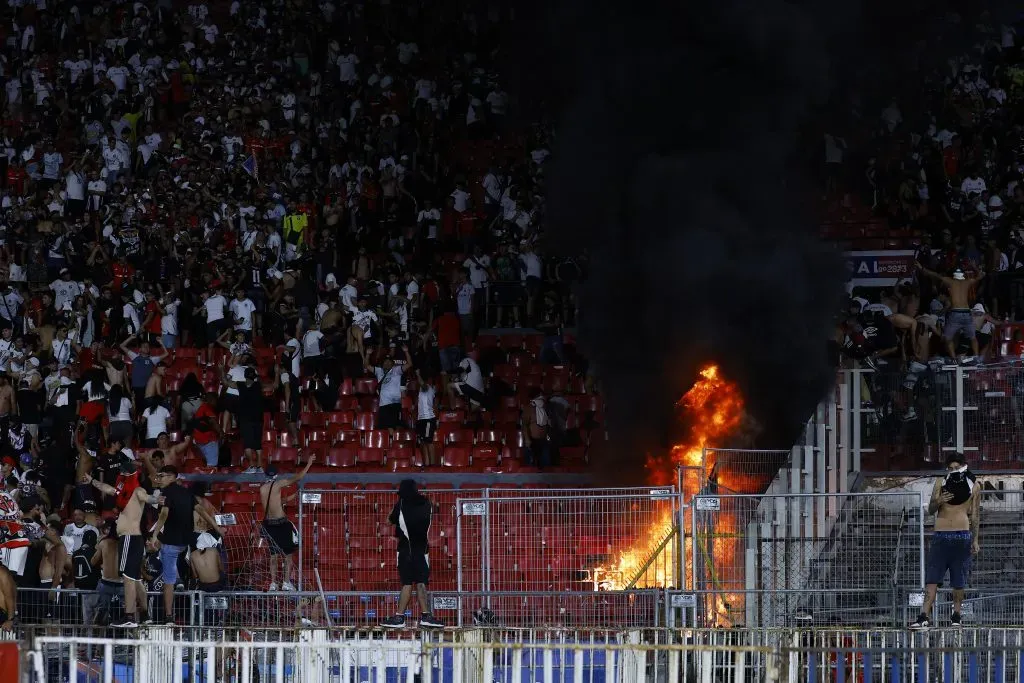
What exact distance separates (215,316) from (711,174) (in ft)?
21.3

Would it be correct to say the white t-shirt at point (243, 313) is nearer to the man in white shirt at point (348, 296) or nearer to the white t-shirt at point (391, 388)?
the man in white shirt at point (348, 296)

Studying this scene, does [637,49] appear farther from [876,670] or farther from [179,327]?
[876,670]

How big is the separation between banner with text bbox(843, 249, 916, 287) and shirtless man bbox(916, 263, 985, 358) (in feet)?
10.4

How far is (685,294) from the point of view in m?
22.3

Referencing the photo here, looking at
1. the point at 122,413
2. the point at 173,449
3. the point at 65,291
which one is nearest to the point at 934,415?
the point at 173,449

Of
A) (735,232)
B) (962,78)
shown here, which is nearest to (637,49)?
(735,232)

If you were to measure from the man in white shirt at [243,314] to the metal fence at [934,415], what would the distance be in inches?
321

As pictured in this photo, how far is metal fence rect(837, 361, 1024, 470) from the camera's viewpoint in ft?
56.2

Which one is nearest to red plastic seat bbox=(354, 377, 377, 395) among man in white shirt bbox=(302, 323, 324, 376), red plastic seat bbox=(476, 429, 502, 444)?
man in white shirt bbox=(302, 323, 324, 376)

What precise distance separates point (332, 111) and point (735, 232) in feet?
24.0

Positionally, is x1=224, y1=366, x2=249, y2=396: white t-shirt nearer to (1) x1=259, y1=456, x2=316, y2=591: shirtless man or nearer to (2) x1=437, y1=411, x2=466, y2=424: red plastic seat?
(2) x1=437, y1=411, x2=466, y2=424: red plastic seat

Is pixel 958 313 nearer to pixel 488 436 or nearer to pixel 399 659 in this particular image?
pixel 488 436

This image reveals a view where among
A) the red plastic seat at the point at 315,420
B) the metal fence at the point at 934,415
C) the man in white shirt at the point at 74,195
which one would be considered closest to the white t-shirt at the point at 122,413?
the red plastic seat at the point at 315,420

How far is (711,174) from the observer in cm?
2273
